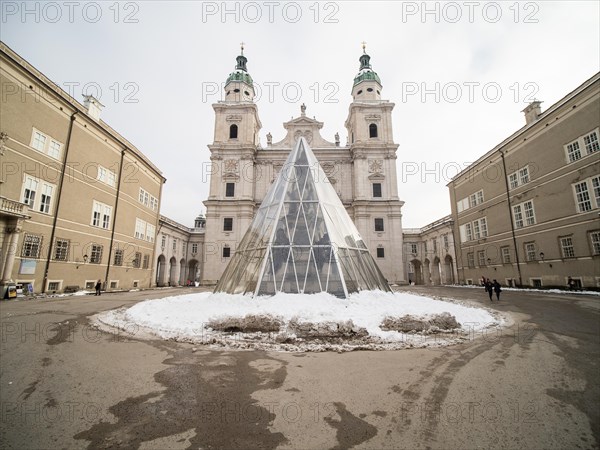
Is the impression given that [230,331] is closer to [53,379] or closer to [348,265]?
[53,379]

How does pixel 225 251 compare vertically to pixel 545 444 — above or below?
above

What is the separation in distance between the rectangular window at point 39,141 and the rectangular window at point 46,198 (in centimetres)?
279

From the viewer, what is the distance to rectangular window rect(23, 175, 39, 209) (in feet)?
69.5

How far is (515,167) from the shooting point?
31.5m

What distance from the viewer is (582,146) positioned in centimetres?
2397

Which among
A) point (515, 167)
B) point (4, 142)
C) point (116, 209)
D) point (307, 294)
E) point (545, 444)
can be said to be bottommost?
point (545, 444)

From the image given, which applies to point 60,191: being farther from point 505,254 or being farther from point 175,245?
point 505,254

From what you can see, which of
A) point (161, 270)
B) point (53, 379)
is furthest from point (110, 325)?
point (161, 270)

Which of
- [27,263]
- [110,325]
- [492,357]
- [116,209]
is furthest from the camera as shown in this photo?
[116,209]

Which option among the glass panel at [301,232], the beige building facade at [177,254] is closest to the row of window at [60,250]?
the beige building facade at [177,254]

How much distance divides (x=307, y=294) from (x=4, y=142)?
913 inches

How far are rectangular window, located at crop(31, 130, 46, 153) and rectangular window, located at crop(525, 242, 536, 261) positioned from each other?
44.8 metres

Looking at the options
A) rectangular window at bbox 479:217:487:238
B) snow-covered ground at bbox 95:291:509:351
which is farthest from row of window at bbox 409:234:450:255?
snow-covered ground at bbox 95:291:509:351

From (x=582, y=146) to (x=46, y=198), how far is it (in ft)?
144
